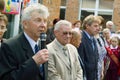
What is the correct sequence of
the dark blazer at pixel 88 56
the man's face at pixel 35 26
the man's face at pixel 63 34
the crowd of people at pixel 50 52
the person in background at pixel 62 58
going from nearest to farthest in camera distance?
1. the crowd of people at pixel 50 52
2. the man's face at pixel 35 26
3. the person in background at pixel 62 58
4. the man's face at pixel 63 34
5. the dark blazer at pixel 88 56

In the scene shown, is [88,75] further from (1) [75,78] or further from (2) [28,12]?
(2) [28,12]

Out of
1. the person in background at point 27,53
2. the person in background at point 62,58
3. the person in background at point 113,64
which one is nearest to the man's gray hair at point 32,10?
the person in background at point 27,53

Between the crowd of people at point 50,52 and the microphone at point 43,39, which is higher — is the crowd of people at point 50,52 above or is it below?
below

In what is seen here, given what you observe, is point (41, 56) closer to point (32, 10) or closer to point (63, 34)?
point (32, 10)

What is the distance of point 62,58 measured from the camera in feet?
15.4

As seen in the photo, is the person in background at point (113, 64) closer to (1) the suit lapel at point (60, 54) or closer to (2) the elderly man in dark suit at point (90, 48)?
(2) the elderly man in dark suit at point (90, 48)

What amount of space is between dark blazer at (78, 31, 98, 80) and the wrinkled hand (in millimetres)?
2743

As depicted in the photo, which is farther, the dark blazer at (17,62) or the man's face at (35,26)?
the man's face at (35,26)

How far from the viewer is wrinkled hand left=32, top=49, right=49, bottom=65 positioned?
3202 mm

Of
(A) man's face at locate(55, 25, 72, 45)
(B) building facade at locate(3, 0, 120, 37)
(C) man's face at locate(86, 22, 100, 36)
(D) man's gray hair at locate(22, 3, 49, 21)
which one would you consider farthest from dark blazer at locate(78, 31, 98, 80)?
(B) building facade at locate(3, 0, 120, 37)

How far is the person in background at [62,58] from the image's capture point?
4.59 m

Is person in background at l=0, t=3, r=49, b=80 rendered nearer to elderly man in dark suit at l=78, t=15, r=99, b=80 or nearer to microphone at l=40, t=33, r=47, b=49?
microphone at l=40, t=33, r=47, b=49

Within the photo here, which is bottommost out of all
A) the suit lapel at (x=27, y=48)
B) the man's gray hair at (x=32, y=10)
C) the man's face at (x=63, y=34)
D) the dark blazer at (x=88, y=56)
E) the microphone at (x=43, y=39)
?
the dark blazer at (x=88, y=56)

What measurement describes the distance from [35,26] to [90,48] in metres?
2.81
